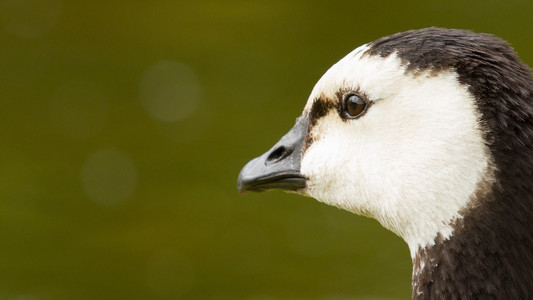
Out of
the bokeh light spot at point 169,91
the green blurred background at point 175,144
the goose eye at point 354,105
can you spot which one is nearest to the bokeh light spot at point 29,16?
the green blurred background at point 175,144

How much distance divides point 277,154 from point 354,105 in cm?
58

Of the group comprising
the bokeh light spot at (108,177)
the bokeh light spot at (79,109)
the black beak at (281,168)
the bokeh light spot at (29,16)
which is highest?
the bokeh light spot at (29,16)

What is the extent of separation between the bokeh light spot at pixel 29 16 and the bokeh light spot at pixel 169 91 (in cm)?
144

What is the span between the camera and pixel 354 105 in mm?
3666

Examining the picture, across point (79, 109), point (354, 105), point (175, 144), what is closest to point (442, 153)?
point (354, 105)

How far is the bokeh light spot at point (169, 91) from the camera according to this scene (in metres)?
9.46

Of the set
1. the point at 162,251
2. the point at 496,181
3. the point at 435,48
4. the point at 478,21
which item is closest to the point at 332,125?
the point at 435,48

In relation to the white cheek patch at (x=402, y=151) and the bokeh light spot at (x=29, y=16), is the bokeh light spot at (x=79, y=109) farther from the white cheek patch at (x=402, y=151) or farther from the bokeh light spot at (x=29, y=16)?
the white cheek patch at (x=402, y=151)

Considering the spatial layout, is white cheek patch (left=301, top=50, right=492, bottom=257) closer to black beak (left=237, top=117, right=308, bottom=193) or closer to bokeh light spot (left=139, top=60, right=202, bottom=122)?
black beak (left=237, top=117, right=308, bottom=193)

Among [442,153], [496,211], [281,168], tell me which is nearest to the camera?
[496,211]

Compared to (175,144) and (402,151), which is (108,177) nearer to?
(175,144)

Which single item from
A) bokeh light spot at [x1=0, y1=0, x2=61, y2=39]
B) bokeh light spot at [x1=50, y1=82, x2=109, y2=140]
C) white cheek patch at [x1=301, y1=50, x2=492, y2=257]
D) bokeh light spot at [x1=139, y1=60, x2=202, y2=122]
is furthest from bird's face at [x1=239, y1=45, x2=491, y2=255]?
bokeh light spot at [x1=0, y1=0, x2=61, y2=39]

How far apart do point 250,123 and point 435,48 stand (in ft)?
18.9

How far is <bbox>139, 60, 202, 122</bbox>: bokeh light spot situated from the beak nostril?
5.32 metres
